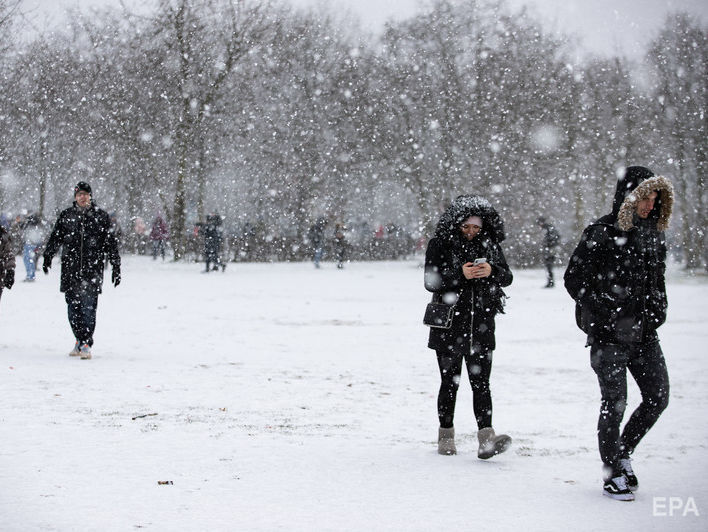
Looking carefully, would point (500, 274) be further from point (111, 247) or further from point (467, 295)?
point (111, 247)

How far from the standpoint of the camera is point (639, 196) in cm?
478

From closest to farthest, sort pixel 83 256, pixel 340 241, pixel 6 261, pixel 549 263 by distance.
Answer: pixel 6 261 → pixel 83 256 → pixel 549 263 → pixel 340 241

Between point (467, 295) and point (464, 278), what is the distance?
0.11m

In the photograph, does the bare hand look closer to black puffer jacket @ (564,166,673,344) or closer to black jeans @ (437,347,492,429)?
black jeans @ (437,347,492,429)

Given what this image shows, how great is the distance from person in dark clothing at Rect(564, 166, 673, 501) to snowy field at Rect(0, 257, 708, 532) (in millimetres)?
391

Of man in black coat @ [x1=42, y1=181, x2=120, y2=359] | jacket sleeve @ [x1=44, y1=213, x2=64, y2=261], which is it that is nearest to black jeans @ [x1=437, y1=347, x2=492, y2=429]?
man in black coat @ [x1=42, y1=181, x2=120, y2=359]

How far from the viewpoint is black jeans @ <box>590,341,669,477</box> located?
481cm

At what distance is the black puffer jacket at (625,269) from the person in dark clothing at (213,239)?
23.1 metres

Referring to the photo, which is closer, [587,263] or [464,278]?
[587,263]

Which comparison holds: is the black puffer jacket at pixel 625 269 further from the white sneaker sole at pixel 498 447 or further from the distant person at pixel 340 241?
the distant person at pixel 340 241

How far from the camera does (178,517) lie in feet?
14.2

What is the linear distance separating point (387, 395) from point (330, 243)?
27977 mm

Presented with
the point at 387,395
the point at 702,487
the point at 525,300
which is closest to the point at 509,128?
the point at 525,300

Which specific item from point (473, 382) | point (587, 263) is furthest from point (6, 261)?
point (587, 263)
